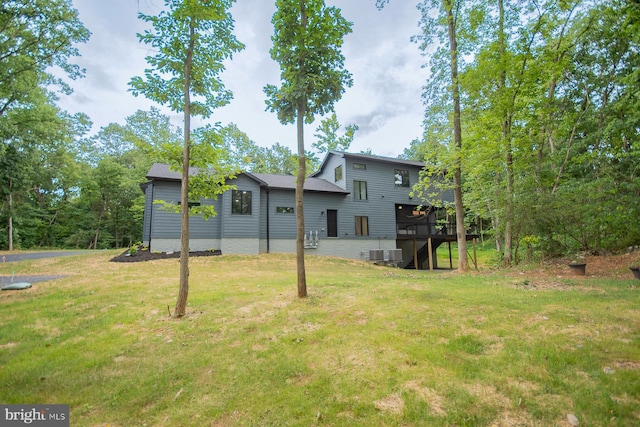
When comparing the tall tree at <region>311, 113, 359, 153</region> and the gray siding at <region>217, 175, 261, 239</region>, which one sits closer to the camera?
the tall tree at <region>311, 113, 359, 153</region>

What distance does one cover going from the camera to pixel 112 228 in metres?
29.5

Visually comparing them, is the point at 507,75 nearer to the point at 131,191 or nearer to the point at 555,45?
the point at 555,45

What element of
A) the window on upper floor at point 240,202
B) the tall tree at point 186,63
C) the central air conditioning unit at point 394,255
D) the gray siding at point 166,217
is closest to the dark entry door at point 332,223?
the central air conditioning unit at point 394,255

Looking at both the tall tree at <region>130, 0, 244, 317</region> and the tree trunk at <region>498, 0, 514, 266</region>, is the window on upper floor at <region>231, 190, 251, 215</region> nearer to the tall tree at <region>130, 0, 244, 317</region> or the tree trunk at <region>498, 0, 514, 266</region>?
the tall tree at <region>130, 0, 244, 317</region>

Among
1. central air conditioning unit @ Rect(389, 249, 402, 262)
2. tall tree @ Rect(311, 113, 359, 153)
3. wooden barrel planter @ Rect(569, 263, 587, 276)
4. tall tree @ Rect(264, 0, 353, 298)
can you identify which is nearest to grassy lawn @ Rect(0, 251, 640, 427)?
wooden barrel planter @ Rect(569, 263, 587, 276)

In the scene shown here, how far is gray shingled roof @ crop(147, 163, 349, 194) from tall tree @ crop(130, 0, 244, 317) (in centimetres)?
925

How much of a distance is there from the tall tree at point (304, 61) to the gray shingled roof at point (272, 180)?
9.26 metres

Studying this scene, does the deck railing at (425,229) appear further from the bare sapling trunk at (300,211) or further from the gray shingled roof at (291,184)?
the bare sapling trunk at (300,211)

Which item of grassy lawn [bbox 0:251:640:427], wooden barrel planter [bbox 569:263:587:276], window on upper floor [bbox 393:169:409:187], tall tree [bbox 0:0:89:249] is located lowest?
grassy lawn [bbox 0:251:640:427]

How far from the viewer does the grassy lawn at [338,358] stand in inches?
92.6

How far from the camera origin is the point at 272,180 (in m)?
18.2

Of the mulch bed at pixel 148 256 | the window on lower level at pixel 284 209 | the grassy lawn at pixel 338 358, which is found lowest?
the grassy lawn at pixel 338 358

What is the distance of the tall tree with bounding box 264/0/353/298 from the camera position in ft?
18.1

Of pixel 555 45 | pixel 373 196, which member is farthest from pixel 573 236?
pixel 373 196
